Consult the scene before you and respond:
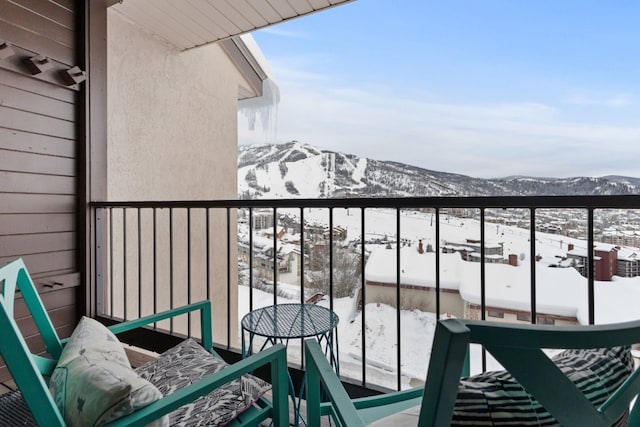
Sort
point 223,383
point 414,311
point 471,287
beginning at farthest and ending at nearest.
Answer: point 414,311
point 471,287
point 223,383

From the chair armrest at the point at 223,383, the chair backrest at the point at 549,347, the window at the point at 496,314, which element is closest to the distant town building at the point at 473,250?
the window at the point at 496,314

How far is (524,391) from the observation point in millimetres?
522

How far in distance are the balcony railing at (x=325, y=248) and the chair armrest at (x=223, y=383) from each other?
689 mm

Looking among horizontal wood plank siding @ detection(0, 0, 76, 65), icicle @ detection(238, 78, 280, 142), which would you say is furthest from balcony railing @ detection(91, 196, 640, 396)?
icicle @ detection(238, 78, 280, 142)

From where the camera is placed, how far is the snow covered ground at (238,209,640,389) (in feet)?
6.05

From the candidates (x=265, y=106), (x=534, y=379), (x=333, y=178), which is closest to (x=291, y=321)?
(x=534, y=379)

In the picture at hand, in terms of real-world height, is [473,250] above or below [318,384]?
above

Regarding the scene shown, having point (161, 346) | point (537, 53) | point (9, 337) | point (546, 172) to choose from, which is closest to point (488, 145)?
point (546, 172)

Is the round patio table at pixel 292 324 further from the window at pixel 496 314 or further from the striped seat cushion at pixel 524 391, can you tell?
the striped seat cushion at pixel 524 391

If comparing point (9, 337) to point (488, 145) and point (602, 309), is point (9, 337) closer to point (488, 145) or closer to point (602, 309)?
point (602, 309)

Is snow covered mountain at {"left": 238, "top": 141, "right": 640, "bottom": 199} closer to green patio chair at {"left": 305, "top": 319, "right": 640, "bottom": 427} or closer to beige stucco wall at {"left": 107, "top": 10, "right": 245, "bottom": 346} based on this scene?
beige stucco wall at {"left": 107, "top": 10, "right": 245, "bottom": 346}

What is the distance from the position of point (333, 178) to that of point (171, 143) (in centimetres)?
215

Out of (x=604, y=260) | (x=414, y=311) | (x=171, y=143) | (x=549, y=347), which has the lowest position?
(x=414, y=311)

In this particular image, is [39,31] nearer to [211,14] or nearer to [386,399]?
[211,14]
